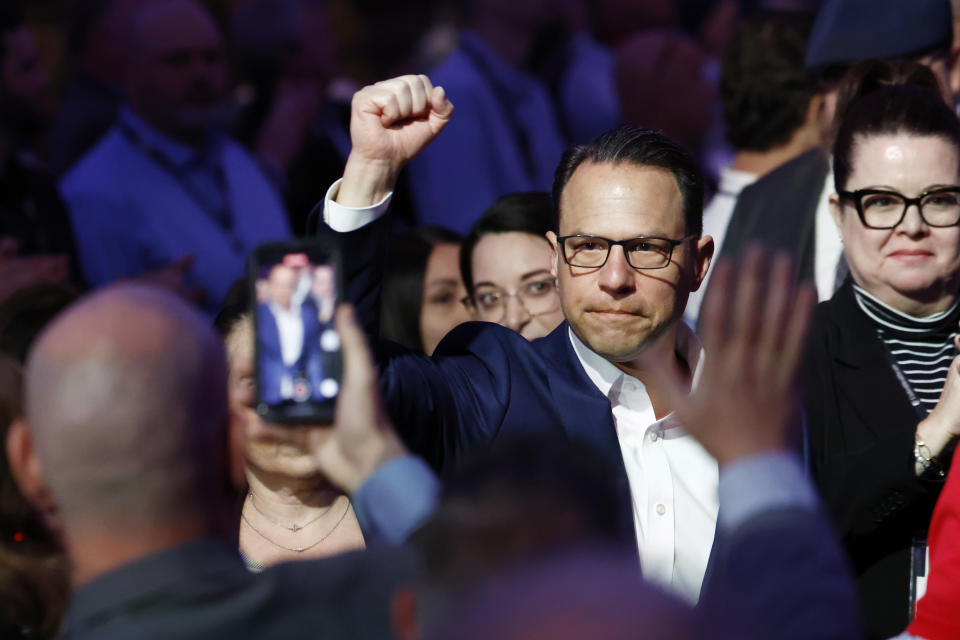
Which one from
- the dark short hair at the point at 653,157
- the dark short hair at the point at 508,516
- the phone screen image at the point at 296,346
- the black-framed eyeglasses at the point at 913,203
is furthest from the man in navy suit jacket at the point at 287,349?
the black-framed eyeglasses at the point at 913,203

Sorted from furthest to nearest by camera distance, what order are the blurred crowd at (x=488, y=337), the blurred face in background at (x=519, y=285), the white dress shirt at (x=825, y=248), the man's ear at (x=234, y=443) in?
1. the blurred face in background at (x=519, y=285)
2. the white dress shirt at (x=825, y=248)
3. the man's ear at (x=234, y=443)
4. the blurred crowd at (x=488, y=337)

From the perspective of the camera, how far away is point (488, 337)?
9.82ft

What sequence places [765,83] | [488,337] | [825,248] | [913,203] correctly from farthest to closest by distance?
[765,83], [825,248], [913,203], [488,337]

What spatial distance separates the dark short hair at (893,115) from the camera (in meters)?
3.32

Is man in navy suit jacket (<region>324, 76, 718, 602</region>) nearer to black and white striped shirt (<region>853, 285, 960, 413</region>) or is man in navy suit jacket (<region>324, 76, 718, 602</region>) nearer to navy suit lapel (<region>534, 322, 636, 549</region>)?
navy suit lapel (<region>534, 322, 636, 549</region>)

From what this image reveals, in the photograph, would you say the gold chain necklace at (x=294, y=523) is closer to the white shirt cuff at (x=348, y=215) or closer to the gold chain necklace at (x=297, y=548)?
the gold chain necklace at (x=297, y=548)

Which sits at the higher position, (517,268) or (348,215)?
(348,215)

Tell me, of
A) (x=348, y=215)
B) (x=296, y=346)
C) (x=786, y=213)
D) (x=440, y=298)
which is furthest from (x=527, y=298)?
(x=296, y=346)

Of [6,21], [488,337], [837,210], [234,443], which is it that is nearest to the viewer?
[234,443]

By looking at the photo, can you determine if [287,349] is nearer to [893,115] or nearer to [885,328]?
[885,328]

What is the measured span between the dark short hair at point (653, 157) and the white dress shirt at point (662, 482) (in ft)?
1.27

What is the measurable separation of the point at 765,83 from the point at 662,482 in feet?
7.19

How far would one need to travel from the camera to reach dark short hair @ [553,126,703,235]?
300 centimetres

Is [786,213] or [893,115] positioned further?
[786,213]
